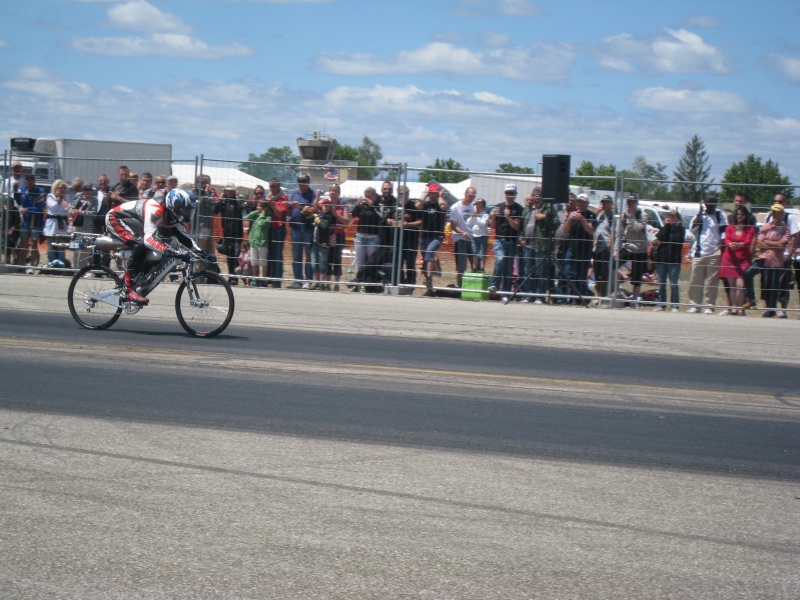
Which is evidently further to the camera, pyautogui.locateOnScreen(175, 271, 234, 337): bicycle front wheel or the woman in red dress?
the woman in red dress

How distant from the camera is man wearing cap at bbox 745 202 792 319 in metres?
15.4

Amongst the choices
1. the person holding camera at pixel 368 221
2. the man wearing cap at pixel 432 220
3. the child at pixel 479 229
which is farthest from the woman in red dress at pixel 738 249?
the person holding camera at pixel 368 221

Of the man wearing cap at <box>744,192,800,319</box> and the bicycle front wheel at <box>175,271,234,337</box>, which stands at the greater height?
the man wearing cap at <box>744,192,800,319</box>

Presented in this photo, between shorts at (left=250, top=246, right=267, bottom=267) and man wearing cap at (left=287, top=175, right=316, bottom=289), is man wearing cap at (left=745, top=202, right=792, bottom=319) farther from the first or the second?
shorts at (left=250, top=246, right=267, bottom=267)

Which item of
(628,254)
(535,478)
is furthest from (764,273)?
(535,478)

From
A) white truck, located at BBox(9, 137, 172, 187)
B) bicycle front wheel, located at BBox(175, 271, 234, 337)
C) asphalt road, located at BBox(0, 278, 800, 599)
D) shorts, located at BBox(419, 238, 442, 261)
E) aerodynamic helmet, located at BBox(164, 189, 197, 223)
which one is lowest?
asphalt road, located at BBox(0, 278, 800, 599)

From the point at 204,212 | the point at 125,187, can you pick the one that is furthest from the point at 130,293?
the point at 125,187

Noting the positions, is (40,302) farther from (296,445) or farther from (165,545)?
(165,545)

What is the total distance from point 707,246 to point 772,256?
1022 millimetres

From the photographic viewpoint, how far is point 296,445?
6.68 metres

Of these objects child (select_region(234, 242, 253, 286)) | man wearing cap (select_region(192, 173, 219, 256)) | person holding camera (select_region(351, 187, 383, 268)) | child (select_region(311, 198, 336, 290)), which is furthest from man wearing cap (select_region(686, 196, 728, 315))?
man wearing cap (select_region(192, 173, 219, 256))

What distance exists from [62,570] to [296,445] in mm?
2450

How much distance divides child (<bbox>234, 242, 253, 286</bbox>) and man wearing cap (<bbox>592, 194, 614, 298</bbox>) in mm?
6424

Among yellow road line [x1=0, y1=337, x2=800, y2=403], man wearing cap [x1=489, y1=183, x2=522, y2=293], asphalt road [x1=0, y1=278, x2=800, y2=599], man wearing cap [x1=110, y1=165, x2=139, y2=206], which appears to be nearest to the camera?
asphalt road [x1=0, y1=278, x2=800, y2=599]
